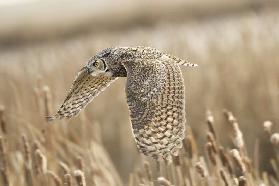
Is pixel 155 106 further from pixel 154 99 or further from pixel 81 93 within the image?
pixel 81 93

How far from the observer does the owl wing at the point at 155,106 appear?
0.91m

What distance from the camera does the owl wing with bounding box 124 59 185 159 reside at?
35.8 inches

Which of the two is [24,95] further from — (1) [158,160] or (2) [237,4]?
(2) [237,4]

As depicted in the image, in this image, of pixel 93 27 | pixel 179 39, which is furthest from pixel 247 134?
pixel 93 27

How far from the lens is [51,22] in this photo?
46.8 feet

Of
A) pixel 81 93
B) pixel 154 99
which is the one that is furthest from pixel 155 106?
pixel 81 93

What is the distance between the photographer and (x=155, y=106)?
0.91 meters

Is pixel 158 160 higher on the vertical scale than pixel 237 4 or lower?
lower

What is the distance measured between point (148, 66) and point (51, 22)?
1351 cm

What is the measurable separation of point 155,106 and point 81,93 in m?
0.12

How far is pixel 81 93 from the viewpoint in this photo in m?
0.99

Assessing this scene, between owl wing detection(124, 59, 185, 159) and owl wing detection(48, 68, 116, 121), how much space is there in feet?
0.26

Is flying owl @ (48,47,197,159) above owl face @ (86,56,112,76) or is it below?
below

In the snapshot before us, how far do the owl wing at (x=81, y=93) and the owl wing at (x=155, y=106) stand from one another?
3.1 inches
